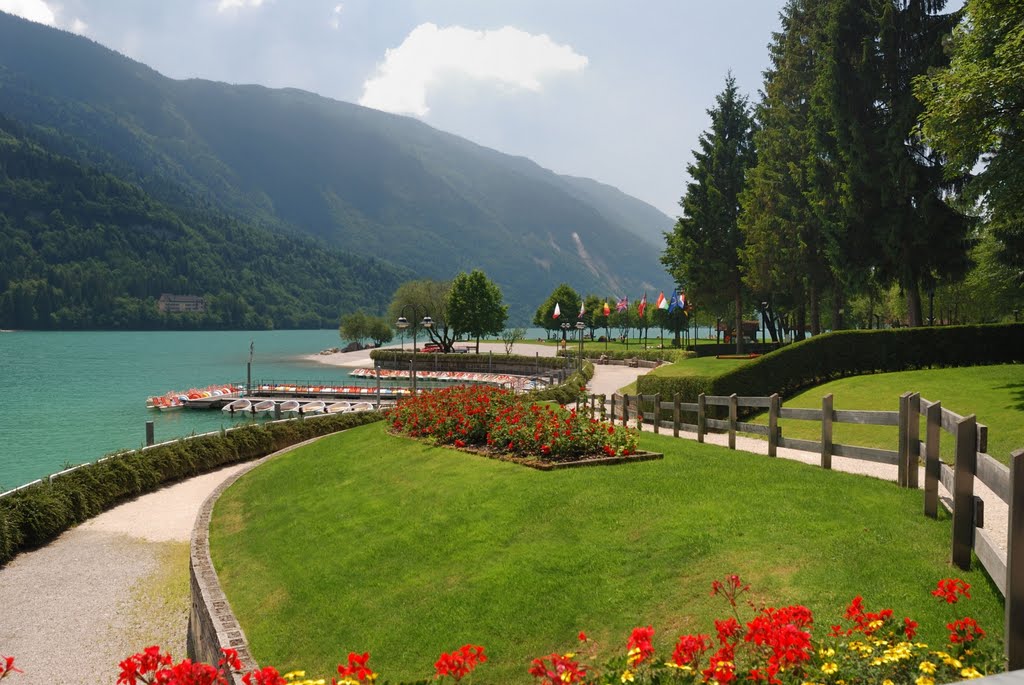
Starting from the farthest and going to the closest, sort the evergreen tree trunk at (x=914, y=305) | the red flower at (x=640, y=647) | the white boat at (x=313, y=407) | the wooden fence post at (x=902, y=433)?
the white boat at (x=313, y=407)
the evergreen tree trunk at (x=914, y=305)
the wooden fence post at (x=902, y=433)
the red flower at (x=640, y=647)

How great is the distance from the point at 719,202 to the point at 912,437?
155ft

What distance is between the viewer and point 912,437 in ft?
30.5

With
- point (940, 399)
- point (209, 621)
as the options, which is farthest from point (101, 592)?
point (940, 399)

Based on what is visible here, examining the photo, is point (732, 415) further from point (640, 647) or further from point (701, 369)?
point (701, 369)

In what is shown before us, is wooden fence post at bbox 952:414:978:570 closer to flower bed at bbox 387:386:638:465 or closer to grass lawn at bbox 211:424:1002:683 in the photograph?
grass lawn at bbox 211:424:1002:683

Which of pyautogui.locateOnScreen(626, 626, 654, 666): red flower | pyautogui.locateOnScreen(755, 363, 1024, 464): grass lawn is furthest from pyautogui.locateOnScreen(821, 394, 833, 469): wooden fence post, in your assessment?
pyautogui.locateOnScreen(626, 626, 654, 666): red flower

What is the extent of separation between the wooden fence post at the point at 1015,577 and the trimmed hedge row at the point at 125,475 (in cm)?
2034

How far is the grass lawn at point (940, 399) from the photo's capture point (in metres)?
17.2

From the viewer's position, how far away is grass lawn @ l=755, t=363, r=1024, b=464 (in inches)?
677

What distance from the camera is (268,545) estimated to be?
13383 millimetres

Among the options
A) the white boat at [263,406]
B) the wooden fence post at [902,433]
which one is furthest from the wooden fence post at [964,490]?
the white boat at [263,406]

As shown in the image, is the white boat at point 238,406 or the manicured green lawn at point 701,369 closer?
the manicured green lawn at point 701,369

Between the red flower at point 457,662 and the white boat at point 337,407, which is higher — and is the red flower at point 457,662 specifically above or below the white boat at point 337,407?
above

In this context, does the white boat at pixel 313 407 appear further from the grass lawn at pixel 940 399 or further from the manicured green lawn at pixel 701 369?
the grass lawn at pixel 940 399
